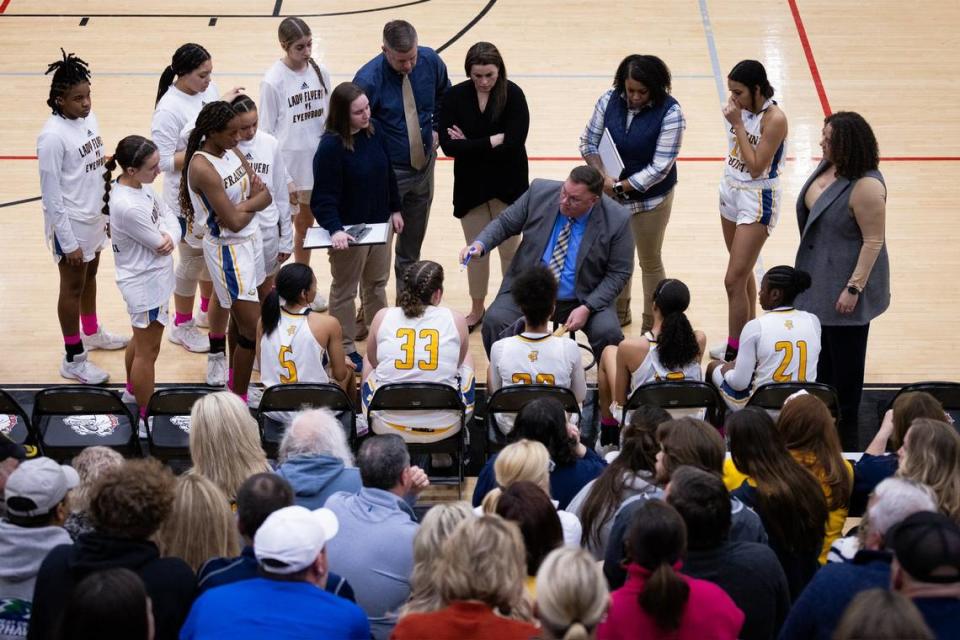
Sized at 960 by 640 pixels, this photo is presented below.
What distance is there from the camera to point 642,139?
709 centimetres

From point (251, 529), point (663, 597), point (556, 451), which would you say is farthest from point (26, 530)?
point (663, 597)

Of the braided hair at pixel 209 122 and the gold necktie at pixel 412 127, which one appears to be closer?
the braided hair at pixel 209 122

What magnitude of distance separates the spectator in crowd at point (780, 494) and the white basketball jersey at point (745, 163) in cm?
283

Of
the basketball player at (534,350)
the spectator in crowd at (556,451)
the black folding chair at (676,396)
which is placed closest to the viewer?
the spectator in crowd at (556,451)

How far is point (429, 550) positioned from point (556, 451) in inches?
47.0

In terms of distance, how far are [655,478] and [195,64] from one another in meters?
4.36

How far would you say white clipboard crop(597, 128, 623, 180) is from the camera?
7156mm

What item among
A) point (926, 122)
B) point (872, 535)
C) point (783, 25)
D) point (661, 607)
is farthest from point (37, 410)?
point (783, 25)

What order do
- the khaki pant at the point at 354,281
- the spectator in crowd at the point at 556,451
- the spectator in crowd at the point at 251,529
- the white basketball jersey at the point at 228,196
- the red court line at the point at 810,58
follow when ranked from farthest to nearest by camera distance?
1. the red court line at the point at 810,58
2. the khaki pant at the point at 354,281
3. the white basketball jersey at the point at 228,196
4. the spectator in crowd at the point at 556,451
5. the spectator in crowd at the point at 251,529

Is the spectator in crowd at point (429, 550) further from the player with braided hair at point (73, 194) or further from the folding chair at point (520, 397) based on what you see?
the player with braided hair at point (73, 194)

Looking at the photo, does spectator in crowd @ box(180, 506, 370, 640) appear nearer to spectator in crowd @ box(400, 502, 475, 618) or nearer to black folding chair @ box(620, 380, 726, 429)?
spectator in crowd @ box(400, 502, 475, 618)

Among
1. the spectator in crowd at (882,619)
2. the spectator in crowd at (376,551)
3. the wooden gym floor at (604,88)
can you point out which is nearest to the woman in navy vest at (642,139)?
the wooden gym floor at (604,88)

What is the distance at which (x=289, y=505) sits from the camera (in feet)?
12.5

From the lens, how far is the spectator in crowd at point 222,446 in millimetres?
4438
